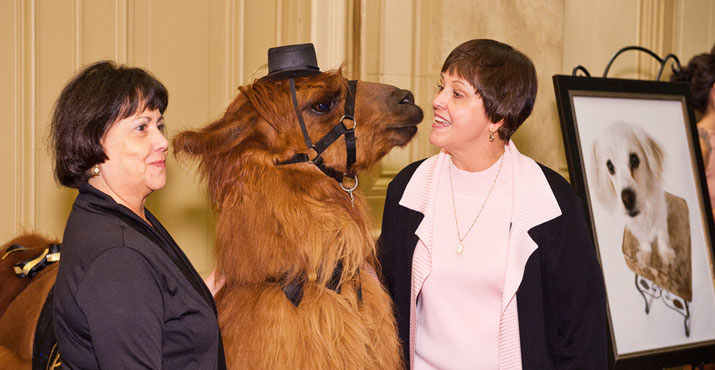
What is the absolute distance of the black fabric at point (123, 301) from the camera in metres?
1.09

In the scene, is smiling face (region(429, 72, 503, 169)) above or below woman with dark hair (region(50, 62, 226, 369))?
above

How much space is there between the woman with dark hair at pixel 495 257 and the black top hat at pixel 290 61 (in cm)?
42

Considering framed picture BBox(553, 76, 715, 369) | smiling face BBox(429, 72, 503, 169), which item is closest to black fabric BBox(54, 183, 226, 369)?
smiling face BBox(429, 72, 503, 169)

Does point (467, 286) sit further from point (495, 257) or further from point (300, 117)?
point (300, 117)

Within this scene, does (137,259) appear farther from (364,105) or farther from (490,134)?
(490,134)

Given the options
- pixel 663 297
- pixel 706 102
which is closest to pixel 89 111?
pixel 663 297

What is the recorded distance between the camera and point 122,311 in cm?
110

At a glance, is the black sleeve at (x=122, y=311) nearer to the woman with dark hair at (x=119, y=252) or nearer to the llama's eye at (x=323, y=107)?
the woman with dark hair at (x=119, y=252)

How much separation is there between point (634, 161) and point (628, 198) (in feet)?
0.58

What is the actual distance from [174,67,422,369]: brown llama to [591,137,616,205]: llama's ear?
4.06ft

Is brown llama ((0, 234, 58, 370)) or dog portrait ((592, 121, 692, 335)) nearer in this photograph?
brown llama ((0, 234, 58, 370))

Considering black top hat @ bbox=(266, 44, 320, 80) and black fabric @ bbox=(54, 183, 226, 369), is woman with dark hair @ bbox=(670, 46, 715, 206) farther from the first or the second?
black fabric @ bbox=(54, 183, 226, 369)

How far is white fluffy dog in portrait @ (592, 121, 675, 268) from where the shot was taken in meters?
2.59

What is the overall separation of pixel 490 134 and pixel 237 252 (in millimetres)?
798
